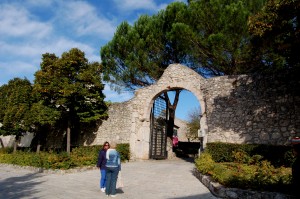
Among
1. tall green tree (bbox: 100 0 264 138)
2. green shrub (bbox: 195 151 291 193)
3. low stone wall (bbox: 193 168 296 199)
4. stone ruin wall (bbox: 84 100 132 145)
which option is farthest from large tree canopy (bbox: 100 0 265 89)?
low stone wall (bbox: 193 168 296 199)

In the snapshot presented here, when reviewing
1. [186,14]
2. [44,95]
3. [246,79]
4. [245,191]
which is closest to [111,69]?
[44,95]

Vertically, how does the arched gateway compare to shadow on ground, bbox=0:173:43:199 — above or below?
above

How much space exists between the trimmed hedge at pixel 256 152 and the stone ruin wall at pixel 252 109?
1.17 m

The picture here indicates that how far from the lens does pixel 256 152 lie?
11180 millimetres

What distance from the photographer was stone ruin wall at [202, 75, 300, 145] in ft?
38.5

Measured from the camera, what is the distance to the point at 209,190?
302 inches

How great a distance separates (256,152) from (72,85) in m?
10.1

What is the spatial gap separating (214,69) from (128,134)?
6295mm

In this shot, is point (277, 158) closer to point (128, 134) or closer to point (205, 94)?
point (205, 94)

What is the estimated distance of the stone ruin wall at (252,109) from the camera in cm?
1173

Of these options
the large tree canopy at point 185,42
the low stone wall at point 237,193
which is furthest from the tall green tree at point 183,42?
the low stone wall at point 237,193

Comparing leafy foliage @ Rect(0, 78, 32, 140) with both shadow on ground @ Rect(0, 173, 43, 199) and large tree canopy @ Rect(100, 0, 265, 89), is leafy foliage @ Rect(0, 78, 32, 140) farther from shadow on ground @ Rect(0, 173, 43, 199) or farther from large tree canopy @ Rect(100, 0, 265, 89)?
shadow on ground @ Rect(0, 173, 43, 199)

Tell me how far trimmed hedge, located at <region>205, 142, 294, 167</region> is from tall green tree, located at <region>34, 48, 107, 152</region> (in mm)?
7951

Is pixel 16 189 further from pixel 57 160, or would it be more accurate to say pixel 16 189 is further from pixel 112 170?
pixel 57 160
